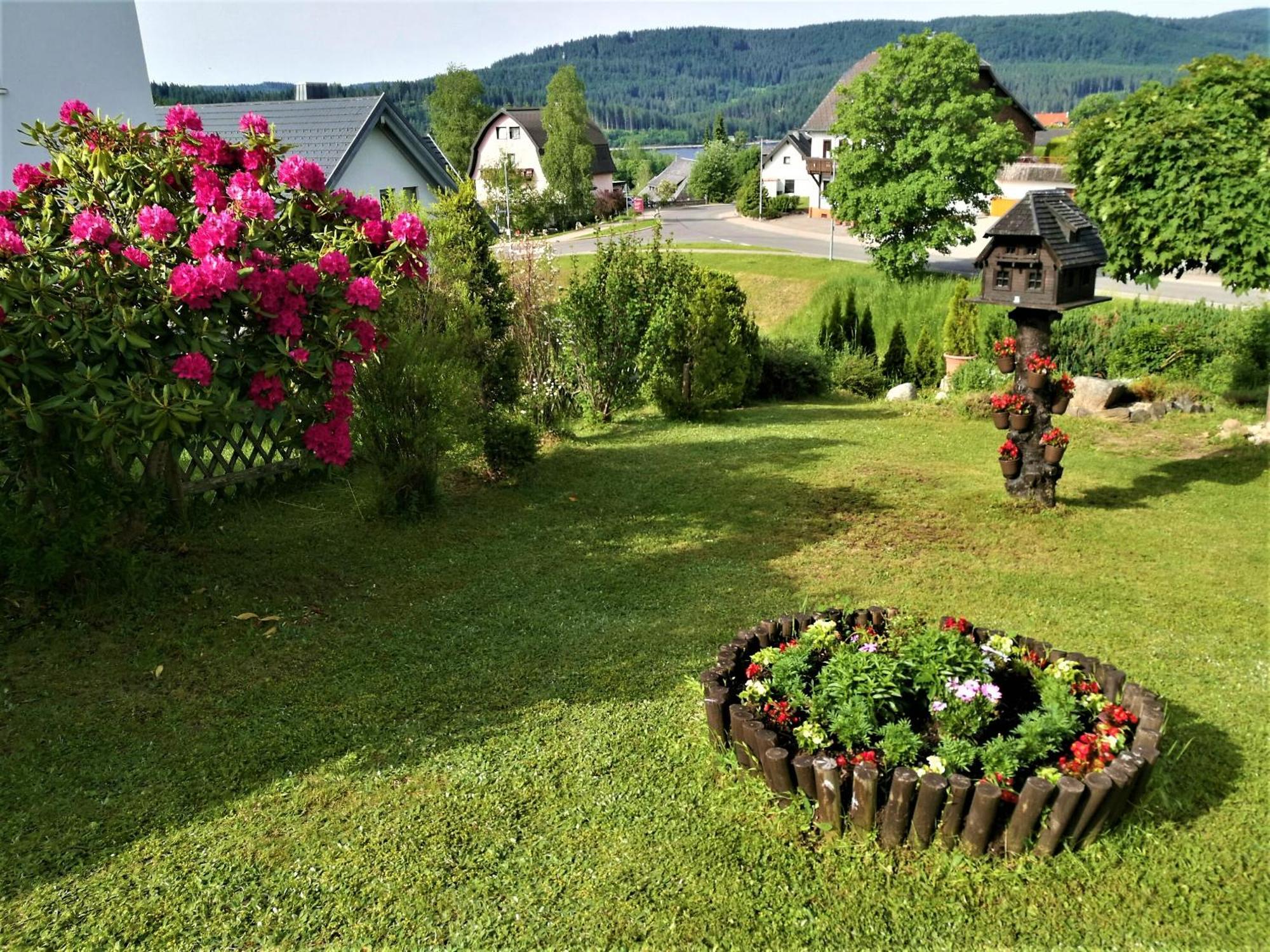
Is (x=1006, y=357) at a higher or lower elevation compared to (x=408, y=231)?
lower

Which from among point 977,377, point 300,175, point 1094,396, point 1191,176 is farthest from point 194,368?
point 977,377

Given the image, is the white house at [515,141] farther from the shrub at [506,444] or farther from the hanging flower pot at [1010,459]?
the hanging flower pot at [1010,459]

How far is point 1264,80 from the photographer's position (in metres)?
9.15

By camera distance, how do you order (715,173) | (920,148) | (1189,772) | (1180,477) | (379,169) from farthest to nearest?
(715,173) → (920,148) → (379,169) → (1180,477) → (1189,772)

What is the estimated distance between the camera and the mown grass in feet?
11.5

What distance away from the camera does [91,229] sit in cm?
508

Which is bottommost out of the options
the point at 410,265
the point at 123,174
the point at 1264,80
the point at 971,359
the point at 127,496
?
the point at 971,359

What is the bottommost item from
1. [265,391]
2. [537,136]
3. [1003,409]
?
[1003,409]

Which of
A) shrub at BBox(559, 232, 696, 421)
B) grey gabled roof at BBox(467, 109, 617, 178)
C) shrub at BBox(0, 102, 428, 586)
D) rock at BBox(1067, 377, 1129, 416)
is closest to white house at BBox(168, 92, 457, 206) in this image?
shrub at BBox(559, 232, 696, 421)

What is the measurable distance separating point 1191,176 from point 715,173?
6291 centimetres

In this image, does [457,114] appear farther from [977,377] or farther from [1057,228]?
[1057,228]

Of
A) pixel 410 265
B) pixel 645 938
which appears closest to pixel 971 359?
pixel 410 265

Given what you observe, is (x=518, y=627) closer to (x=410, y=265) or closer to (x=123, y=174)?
(x=410, y=265)

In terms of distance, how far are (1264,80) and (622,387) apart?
317 inches
